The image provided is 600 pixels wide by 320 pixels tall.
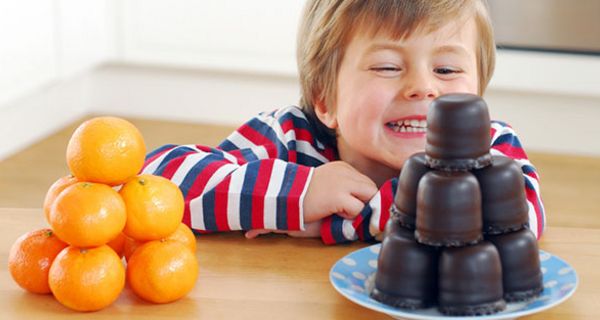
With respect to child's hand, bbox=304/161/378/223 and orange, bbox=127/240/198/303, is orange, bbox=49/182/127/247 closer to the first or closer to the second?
orange, bbox=127/240/198/303

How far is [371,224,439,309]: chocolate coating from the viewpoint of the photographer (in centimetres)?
91

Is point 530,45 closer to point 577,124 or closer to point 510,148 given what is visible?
point 577,124

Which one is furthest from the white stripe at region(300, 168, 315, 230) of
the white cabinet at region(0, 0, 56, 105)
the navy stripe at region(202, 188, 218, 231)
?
the white cabinet at region(0, 0, 56, 105)

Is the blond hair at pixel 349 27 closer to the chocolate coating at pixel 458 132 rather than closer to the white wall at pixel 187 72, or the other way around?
the chocolate coating at pixel 458 132

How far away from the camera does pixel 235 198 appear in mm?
1255

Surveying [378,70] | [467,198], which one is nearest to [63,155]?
[378,70]

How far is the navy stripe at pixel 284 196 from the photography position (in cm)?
122

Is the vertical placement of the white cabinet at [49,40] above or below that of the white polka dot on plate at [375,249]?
below

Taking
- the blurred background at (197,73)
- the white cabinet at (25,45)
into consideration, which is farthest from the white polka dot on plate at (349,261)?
the white cabinet at (25,45)

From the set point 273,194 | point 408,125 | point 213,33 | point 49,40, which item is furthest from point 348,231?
point 213,33

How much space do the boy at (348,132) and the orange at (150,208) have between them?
0.20 meters

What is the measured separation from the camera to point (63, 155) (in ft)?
10.2

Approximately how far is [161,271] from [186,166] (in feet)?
1.23

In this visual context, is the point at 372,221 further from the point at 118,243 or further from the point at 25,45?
the point at 25,45
